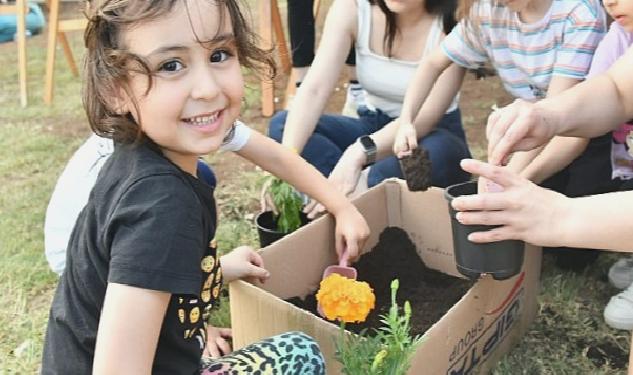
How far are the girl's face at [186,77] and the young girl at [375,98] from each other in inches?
37.1

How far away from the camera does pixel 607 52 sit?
1.68 metres

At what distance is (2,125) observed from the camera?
3.78m

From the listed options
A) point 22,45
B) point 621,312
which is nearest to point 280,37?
point 22,45

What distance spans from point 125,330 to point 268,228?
104 centimetres

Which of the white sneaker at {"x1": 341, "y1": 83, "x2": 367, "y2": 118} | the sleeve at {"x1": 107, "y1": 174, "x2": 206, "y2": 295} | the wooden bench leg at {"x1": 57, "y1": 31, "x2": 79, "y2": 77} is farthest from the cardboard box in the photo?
the wooden bench leg at {"x1": 57, "y1": 31, "x2": 79, "y2": 77}

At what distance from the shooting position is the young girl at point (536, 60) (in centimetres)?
173

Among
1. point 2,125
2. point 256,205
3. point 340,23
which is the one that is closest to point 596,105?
point 340,23

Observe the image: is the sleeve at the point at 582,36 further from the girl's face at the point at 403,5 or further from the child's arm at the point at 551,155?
the girl's face at the point at 403,5

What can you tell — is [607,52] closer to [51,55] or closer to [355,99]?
[355,99]

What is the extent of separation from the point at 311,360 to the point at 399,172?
93 cm

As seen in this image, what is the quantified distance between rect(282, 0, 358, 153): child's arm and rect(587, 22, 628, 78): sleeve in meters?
0.78

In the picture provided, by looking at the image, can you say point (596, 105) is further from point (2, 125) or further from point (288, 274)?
point (2, 125)

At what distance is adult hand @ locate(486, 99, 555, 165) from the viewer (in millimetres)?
1385

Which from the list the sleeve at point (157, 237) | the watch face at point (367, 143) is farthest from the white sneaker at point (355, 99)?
the sleeve at point (157, 237)
